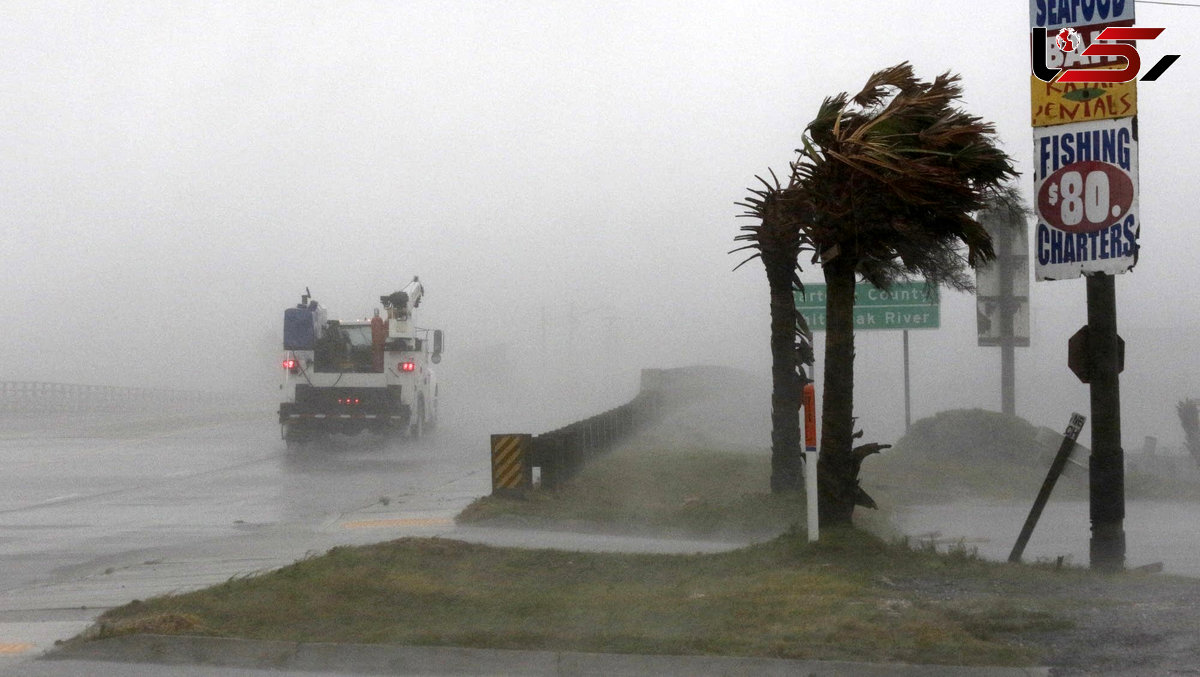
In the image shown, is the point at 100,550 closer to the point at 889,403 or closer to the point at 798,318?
the point at 798,318

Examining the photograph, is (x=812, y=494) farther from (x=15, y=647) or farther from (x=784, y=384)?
(x=15, y=647)

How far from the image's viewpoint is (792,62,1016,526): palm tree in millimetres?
10703

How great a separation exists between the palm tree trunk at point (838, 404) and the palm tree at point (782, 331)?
9.00 feet

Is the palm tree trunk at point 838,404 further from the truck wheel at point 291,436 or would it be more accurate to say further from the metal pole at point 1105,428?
the truck wheel at point 291,436

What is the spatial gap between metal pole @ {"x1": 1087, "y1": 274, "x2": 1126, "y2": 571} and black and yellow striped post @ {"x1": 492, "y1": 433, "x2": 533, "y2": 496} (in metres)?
7.82

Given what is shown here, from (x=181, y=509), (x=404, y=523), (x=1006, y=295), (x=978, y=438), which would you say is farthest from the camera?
(x=1006, y=295)

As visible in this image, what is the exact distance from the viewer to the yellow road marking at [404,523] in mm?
14852

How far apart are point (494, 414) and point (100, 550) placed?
37071 millimetres

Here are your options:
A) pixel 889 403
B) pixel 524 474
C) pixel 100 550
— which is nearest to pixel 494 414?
pixel 889 403

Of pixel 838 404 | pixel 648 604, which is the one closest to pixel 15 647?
pixel 648 604

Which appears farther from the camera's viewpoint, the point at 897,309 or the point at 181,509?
the point at 897,309

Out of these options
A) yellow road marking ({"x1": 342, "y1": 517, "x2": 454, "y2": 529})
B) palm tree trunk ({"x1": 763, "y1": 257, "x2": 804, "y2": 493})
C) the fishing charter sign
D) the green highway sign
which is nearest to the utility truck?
the green highway sign

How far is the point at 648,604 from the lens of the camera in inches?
360

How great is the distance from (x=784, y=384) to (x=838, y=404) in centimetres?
406
